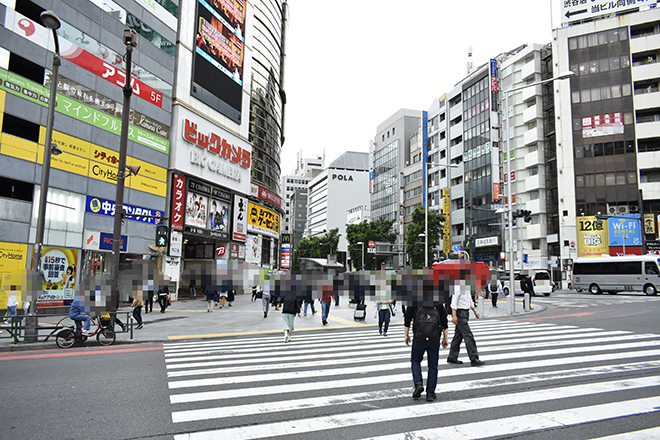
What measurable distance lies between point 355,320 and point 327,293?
1811 millimetres

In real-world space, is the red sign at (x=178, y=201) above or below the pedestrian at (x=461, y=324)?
above

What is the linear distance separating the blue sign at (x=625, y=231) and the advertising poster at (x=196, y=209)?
41317 millimetres

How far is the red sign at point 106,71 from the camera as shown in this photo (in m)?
21.0

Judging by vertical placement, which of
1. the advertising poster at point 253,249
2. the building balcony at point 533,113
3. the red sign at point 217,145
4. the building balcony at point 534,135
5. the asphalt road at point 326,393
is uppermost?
the building balcony at point 533,113

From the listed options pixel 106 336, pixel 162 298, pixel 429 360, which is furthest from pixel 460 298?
pixel 162 298

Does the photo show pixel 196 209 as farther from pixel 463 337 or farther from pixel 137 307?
pixel 463 337

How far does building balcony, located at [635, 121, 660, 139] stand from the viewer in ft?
143

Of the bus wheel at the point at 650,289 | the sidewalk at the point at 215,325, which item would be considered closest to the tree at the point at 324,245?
the bus wheel at the point at 650,289

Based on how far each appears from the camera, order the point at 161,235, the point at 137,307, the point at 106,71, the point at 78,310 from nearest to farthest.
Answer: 1. the point at 78,310
2. the point at 137,307
3. the point at 106,71
4. the point at 161,235

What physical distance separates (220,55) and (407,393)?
33.9 metres

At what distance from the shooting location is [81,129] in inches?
830

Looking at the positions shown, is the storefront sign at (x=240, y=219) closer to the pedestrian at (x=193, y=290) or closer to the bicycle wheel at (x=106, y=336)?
the pedestrian at (x=193, y=290)

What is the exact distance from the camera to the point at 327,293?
54.3ft

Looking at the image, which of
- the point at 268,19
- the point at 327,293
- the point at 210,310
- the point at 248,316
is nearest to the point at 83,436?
the point at 327,293
